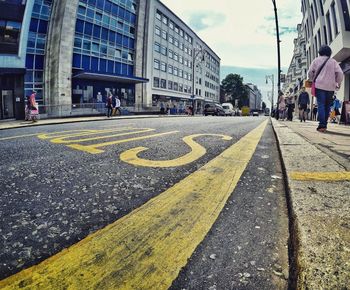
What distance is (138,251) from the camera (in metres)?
1.21

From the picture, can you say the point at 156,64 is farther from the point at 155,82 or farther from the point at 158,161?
the point at 158,161

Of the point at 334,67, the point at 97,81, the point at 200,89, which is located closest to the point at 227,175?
the point at 334,67

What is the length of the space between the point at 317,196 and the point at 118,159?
2190 millimetres

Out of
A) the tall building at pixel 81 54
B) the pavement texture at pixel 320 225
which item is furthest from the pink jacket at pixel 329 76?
the tall building at pixel 81 54

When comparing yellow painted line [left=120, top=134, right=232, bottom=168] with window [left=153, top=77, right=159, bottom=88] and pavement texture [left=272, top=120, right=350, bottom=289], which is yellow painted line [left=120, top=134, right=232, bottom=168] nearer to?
pavement texture [left=272, top=120, right=350, bottom=289]

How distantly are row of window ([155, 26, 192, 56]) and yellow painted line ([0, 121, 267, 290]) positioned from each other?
45.5 m

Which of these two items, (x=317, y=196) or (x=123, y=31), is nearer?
(x=317, y=196)

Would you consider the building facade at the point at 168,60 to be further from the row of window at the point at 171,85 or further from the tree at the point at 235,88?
the tree at the point at 235,88

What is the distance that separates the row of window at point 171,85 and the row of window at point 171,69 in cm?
174

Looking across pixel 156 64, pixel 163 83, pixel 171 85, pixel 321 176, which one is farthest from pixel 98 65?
pixel 321 176

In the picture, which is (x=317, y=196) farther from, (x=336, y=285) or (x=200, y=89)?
(x=200, y=89)

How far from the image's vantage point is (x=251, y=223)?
152 cm

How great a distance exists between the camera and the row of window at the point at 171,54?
43.9 metres

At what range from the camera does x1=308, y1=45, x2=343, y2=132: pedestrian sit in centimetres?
596
